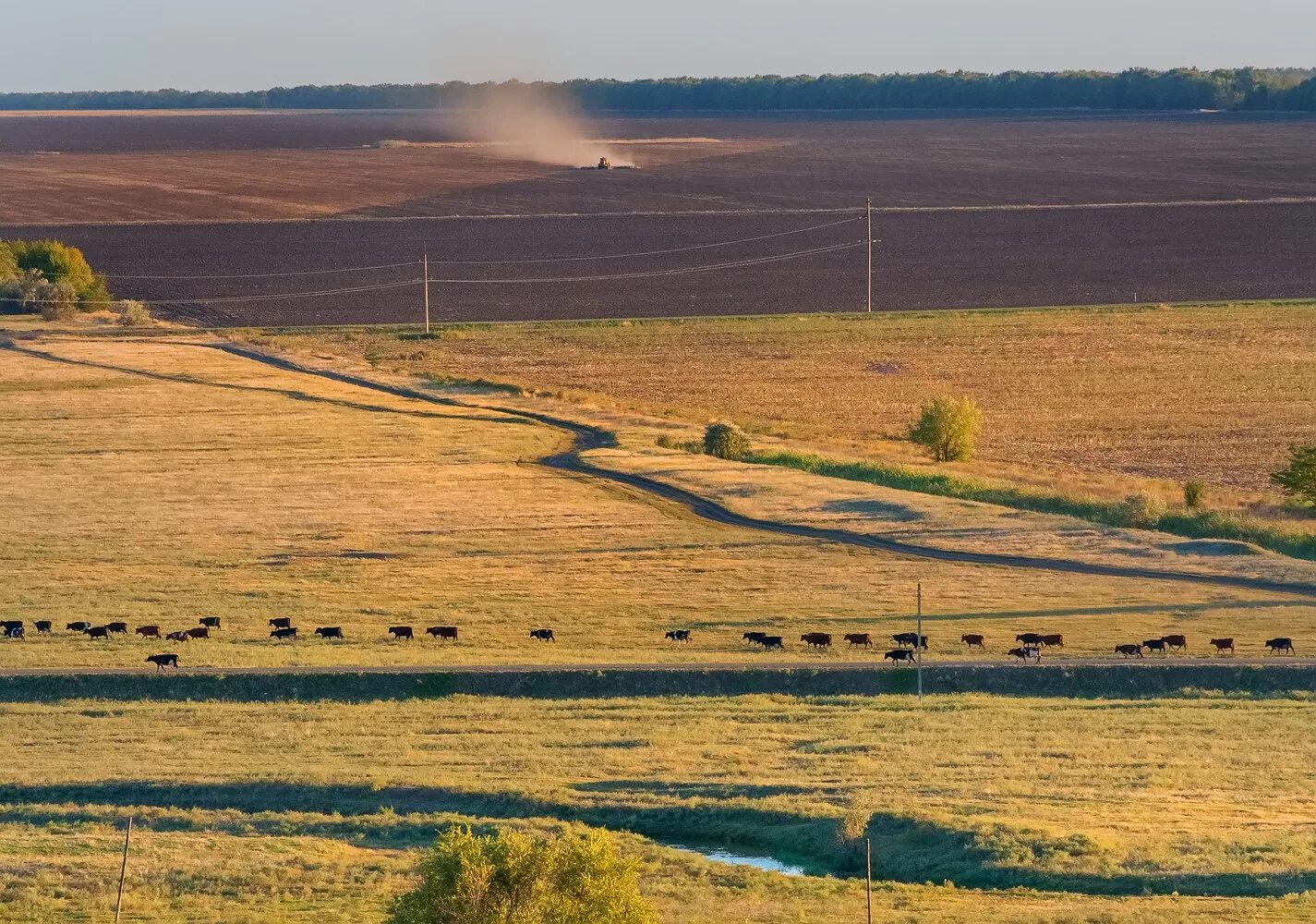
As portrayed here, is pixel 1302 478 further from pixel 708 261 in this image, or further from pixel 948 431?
pixel 708 261

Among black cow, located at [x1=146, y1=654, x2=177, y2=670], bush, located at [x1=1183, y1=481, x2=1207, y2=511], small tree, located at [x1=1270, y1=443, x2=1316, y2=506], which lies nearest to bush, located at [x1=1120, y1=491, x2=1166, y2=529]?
bush, located at [x1=1183, y1=481, x2=1207, y2=511]

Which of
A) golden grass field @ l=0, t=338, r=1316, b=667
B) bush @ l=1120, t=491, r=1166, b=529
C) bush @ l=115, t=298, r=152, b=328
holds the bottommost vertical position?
golden grass field @ l=0, t=338, r=1316, b=667

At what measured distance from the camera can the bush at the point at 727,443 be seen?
6344cm

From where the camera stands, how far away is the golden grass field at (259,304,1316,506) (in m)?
66.6

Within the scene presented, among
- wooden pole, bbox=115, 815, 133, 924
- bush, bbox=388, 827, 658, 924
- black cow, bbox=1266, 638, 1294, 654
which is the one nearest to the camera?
bush, bbox=388, 827, 658, 924

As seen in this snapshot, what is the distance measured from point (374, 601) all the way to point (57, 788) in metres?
14.7

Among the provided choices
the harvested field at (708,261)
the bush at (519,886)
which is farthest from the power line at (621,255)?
the bush at (519,886)

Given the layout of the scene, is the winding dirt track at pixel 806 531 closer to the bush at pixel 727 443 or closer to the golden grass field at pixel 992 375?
the bush at pixel 727 443

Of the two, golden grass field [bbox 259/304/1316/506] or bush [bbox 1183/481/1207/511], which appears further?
golden grass field [bbox 259/304/1316/506]

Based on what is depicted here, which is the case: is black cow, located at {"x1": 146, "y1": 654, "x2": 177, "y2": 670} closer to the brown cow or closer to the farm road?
the brown cow

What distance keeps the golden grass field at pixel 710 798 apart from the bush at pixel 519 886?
525 centimetres

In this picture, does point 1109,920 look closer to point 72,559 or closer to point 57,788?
point 57,788

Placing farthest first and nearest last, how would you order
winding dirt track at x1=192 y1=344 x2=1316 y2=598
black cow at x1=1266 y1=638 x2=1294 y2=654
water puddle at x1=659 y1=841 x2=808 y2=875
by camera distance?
winding dirt track at x1=192 y1=344 x2=1316 y2=598 < black cow at x1=1266 y1=638 x2=1294 y2=654 < water puddle at x1=659 y1=841 x2=808 y2=875

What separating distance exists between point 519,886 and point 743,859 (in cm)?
949
